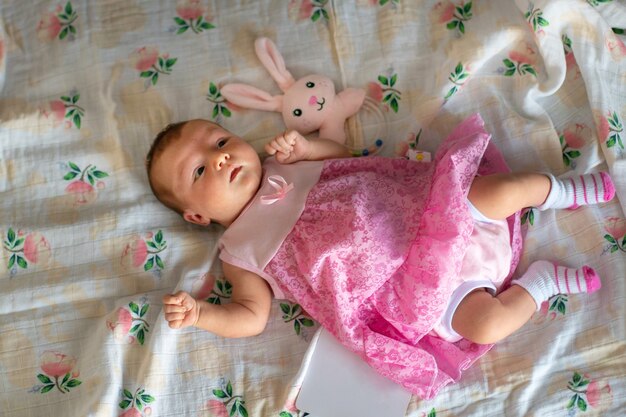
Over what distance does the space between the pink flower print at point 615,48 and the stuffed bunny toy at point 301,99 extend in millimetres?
570

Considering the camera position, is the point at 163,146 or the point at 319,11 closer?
the point at 163,146

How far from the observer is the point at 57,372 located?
4.58 ft

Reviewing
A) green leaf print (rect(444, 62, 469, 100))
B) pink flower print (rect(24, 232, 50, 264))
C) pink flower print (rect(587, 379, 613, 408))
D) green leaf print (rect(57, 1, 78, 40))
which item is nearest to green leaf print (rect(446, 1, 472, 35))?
green leaf print (rect(444, 62, 469, 100))

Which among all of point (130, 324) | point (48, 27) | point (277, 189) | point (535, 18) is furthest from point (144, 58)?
point (535, 18)

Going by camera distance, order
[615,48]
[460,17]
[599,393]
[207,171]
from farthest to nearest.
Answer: [460,17]
[615,48]
[207,171]
[599,393]

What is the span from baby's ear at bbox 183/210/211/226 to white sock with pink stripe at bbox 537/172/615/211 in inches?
28.6

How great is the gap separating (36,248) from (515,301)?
1.06 meters

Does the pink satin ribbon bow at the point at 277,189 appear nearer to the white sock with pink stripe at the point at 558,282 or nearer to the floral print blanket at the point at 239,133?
the floral print blanket at the point at 239,133

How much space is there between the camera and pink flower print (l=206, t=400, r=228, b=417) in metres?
1.36

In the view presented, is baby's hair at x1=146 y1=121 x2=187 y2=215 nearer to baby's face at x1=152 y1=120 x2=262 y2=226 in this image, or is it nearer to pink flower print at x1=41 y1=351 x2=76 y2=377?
baby's face at x1=152 y1=120 x2=262 y2=226

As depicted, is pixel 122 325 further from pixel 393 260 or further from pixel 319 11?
pixel 319 11

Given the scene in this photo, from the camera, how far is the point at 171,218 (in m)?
1.53

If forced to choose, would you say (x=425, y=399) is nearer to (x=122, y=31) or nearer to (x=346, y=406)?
(x=346, y=406)

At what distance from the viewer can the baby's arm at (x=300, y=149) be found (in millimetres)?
1429
